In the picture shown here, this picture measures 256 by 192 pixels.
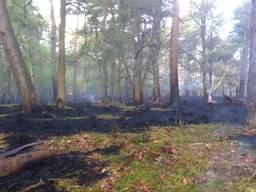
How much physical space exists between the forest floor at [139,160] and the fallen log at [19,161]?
0.10 metres

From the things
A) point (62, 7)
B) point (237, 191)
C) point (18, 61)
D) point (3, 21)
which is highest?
point (62, 7)

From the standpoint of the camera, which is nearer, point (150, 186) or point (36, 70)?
point (150, 186)

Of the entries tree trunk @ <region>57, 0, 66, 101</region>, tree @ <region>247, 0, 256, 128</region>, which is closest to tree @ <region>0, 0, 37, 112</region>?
tree trunk @ <region>57, 0, 66, 101</region>

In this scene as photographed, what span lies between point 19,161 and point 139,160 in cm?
213

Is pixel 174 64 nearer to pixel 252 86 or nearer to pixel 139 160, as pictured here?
pixel 252 86

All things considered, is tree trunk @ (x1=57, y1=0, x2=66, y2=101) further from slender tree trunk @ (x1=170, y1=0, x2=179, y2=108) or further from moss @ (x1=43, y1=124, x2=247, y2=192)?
moss @ (x1=43, y1=124, x2=247, y2=192)

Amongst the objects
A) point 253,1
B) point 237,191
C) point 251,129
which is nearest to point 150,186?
point 237,191

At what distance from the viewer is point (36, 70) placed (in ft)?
180

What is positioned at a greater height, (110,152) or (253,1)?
(253,1)

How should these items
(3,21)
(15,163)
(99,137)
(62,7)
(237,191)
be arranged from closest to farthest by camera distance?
(237,191) → (15,163) → (99,137) → (3,21) → (62,7)

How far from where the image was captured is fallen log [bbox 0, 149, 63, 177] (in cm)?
614

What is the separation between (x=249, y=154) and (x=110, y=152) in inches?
107

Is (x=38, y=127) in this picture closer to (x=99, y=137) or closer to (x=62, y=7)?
(x=99, y=137)

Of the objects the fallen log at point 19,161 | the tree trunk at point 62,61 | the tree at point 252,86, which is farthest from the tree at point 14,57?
the tree at point 252,86
